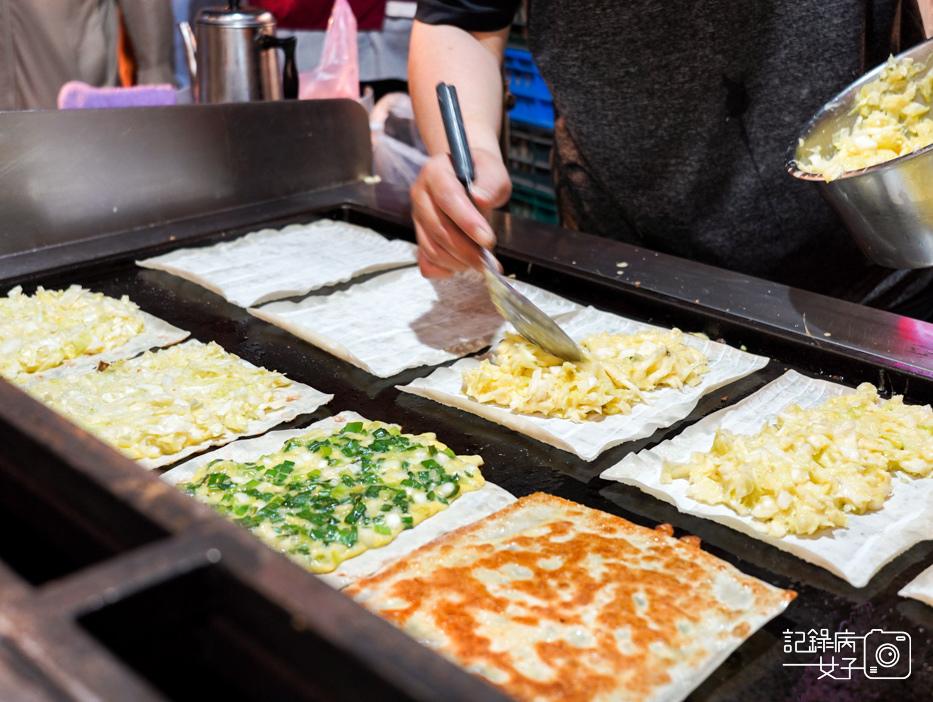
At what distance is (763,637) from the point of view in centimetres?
129

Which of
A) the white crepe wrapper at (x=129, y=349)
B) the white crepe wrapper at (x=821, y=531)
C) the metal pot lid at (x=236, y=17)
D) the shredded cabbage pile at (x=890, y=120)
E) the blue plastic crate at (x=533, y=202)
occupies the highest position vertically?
the metal pot lid at (x=236, y=17)

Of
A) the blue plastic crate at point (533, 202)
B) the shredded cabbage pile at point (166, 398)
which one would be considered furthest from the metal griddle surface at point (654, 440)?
the blue plastic crate at point (533, 202)

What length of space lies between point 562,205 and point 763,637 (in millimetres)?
2282

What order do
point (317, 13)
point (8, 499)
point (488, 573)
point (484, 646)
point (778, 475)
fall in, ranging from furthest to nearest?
1. point (317, 13)
2. point (778, 475)
3. point (488, 573)
4. point (484, 646)
5. point (8, 499)

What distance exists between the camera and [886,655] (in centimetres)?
125

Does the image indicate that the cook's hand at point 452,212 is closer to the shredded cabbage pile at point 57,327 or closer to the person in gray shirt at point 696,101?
the person in gray shirt at point 696,101

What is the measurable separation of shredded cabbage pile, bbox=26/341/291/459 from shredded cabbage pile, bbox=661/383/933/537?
0.95m

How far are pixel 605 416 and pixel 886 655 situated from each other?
32.4 inches

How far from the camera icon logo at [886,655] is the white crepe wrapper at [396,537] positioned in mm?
657

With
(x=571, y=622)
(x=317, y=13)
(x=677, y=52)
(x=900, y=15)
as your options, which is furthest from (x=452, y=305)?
(x=317, y=13)

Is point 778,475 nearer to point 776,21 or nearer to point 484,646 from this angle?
point 484,646

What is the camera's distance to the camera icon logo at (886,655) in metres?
1.21

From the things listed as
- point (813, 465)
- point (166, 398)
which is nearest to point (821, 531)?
point (813, 465)

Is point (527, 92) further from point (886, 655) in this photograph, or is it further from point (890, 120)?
point (886, 655)
